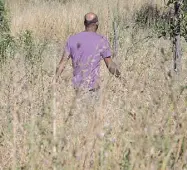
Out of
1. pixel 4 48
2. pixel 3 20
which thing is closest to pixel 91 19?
pixel 4 48

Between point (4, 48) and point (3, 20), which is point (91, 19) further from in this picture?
point (3, 20)

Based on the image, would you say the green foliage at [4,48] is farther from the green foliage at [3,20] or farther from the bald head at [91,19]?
the bald head at [91,19]

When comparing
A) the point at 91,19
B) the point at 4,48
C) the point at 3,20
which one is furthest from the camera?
the point at 3,20

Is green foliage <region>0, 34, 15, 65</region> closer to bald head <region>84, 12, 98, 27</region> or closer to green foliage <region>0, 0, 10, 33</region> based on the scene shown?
green foliage <region>0, 0, 10, 33</region>

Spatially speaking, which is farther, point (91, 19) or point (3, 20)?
point (3, 20)

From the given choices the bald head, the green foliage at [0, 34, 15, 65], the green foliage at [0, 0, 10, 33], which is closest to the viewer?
the bald head

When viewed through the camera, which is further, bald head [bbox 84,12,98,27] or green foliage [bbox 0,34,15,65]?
green foliage [bbox 0,34,15,65]

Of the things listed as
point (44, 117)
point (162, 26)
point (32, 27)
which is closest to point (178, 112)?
point (44, 117)

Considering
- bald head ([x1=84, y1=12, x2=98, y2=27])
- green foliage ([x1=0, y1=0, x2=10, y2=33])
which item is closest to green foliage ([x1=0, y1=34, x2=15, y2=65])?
green foliage ([x1=0, y1=0, x2=10, y2=33])

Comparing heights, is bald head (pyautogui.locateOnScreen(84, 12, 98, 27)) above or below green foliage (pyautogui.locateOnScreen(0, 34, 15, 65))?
above

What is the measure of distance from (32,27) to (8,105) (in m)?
9.12

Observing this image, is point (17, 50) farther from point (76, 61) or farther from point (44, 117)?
point (44, 117)

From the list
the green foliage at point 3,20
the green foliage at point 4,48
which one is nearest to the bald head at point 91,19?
the green foliage at point 4,48

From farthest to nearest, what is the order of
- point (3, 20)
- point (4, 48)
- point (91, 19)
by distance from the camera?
point (3, 20) → point (4, 48) → point (91, 19)
